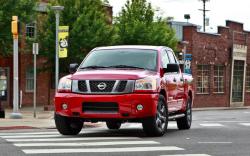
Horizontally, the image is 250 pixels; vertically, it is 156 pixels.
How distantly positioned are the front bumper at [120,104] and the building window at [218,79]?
4326 cm

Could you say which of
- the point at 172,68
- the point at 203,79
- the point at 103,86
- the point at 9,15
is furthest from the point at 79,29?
the point at 103,86

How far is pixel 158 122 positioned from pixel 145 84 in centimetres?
95

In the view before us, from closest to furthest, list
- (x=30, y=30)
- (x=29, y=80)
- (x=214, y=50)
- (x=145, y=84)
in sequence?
1. (x=145, y=84)
2. (x=30, y=30)
3. (x=29, y=80)
4. (x=214, y=50)

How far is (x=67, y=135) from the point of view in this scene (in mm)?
13602

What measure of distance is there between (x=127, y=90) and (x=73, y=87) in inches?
42.7

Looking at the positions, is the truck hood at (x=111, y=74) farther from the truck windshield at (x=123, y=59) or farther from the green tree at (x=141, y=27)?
the green tree at (x=141, y=27)

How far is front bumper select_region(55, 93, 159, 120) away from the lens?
12.4m

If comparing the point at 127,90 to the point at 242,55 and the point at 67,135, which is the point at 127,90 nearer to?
the point at 67,135

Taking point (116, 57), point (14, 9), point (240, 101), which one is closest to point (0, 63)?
point (14, 9)

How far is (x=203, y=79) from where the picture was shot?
53.9 metres

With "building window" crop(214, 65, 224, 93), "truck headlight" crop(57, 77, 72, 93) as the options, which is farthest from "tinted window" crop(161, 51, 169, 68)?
"building window" crop(214, 65, 224, 93)

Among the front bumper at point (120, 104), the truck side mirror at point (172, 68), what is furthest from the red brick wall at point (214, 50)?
the front bumper at point (120, 104)

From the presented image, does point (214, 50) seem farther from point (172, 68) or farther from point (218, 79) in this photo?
point (172, 68)

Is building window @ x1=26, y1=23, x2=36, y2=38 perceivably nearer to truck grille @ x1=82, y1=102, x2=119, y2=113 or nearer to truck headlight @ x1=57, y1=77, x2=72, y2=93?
truck headlight @ x1=57, y1=77, x2=72, y2=93
